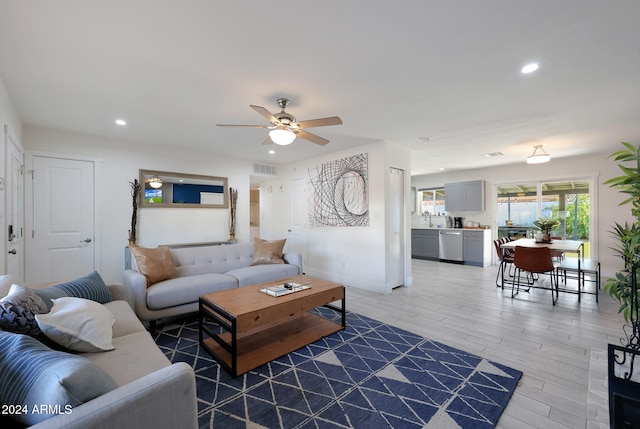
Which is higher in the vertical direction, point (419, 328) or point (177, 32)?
point (177, 32)

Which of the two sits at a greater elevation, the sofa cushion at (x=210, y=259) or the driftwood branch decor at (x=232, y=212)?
the driftwood branch decor at (x=232, y=212)

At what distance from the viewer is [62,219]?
12.6 ft

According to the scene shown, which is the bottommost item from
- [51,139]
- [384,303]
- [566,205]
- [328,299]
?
[384,303]

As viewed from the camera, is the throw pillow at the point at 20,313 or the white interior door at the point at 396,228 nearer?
the throw pillow at the point at 20,313

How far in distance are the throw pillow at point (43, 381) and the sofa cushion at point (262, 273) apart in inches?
97.0

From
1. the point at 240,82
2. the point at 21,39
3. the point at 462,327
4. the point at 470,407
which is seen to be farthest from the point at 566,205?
the point at 21,39

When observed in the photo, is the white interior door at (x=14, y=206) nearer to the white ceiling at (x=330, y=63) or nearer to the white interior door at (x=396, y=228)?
the white ceiling at (x=330, y=63)

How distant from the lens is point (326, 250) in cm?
532

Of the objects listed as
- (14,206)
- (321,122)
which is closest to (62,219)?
(14,206)

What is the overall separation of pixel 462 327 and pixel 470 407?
54.7 inches

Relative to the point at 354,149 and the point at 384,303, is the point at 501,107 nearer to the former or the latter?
the point at 354,149

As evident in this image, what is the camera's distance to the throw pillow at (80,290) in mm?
1831

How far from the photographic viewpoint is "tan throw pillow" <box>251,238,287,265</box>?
4.12 metres

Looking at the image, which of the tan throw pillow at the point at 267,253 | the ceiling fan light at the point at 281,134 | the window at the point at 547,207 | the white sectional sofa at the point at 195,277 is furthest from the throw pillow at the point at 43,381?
the window at the point at 547,207
